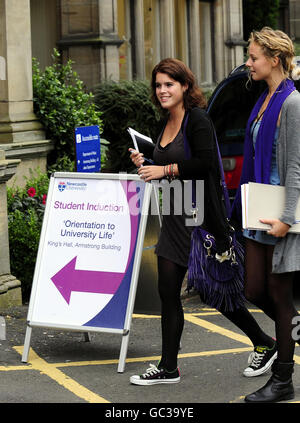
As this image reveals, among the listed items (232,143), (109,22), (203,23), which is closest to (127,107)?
→ (109,22)

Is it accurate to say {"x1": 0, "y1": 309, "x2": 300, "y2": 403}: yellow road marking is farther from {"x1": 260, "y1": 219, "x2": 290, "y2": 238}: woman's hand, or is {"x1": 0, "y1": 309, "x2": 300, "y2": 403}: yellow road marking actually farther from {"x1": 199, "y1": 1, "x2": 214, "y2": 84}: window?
{"x1": 199, "y1": 1, "x2": 214, "y2": 84}: window

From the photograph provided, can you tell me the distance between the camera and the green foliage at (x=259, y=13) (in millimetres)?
21656

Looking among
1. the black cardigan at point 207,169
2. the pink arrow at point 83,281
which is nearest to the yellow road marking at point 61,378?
the pink arrow at point 83,281

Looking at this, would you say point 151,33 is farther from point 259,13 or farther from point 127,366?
point 127,366

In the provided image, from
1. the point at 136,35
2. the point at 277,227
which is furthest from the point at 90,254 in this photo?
the point at 136,35

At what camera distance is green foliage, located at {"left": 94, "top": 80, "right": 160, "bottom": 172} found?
13.6 m

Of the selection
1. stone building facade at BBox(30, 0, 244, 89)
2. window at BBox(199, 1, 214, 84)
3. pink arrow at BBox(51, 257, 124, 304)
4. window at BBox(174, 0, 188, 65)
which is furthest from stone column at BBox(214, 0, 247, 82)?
pink arrow at BBox(51, 257, 124, 304)

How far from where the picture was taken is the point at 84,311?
643 centimetres

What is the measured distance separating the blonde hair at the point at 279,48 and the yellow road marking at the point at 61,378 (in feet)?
6.87

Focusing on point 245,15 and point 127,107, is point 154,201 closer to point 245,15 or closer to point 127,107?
point 127,107

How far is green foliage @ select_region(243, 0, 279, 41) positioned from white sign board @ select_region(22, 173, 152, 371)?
51.7 feet

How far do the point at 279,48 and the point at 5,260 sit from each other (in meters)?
3.55

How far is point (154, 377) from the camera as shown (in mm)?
5809

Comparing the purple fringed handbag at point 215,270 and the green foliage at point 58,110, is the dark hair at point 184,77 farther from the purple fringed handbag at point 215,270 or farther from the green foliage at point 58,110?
the green foliage at point 58,110
